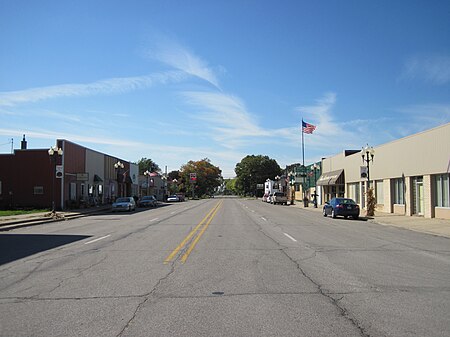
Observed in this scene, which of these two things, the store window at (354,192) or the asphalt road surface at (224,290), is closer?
the asphalt road surface at (224,290)

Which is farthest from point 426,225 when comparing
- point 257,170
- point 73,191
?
point 257,170

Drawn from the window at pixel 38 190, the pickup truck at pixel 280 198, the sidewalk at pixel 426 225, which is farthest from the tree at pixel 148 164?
the sidewalk at pixel 426 225

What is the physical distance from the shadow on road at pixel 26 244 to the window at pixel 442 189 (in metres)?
20.9

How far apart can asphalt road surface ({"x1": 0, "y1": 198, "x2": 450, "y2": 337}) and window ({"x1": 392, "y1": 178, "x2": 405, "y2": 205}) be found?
19.2 metres

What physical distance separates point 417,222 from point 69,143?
107 ft

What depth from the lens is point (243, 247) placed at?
1421 cm

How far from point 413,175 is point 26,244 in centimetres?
2507

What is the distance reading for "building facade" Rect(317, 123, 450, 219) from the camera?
2625cm

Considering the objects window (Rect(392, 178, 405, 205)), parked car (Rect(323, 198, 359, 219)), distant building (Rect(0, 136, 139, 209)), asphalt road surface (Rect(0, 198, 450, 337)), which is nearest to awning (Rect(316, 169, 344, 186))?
window (Rect(392, 178, 405, 205))

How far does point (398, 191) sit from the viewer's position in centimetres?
3384

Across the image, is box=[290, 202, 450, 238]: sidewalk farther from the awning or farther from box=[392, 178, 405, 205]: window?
the awning

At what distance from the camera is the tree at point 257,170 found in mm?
137250

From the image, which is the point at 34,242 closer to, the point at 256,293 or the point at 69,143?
the point at 256,293

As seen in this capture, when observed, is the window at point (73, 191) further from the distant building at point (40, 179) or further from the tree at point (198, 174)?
the tree at point (198, 174)
